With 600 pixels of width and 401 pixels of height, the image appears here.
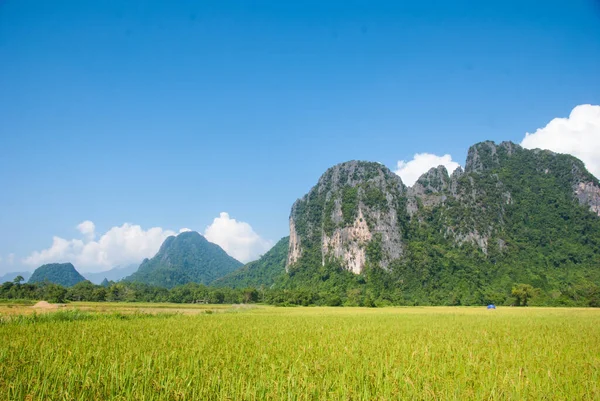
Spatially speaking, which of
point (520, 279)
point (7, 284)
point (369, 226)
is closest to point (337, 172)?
point (369, 226)

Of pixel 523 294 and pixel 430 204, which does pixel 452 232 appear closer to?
pixel 430 204

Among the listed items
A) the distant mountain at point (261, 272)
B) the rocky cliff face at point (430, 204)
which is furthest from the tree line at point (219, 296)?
the distant mountain at point (261, 272)

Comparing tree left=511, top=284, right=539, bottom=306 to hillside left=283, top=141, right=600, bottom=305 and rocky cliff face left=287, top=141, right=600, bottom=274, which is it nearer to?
hillside left=283, top=141, right=600, bottom=305

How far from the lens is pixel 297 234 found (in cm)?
9694

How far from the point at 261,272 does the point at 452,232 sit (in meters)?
67.3

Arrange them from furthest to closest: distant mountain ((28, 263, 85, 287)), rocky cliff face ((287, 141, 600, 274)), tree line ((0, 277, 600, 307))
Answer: distant mountain ((28, 263, 85, 287)) → rocky cliff face ((287, 141, 600, 274)) → tree line ((0, 277, 600, 307))

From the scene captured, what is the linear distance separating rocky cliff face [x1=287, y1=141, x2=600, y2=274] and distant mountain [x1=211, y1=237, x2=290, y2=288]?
22.5 metres

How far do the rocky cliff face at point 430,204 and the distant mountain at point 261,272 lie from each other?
2253 centimetres

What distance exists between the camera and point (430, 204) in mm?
95625

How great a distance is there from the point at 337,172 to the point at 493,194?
42.4 metres

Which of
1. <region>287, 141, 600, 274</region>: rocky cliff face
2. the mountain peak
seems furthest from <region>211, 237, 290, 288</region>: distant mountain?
the mountain peak

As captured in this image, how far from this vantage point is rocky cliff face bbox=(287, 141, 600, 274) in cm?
8025

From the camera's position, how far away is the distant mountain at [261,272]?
115331 mm

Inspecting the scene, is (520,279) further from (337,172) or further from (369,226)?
(337,172)
